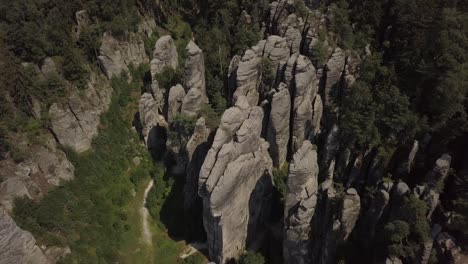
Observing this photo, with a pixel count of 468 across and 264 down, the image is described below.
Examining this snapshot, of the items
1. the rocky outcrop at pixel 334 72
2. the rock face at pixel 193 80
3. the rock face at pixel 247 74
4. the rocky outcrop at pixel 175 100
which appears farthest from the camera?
the rocky outcrop at pixel 175 100

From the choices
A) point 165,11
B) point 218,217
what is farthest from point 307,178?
point 165,11

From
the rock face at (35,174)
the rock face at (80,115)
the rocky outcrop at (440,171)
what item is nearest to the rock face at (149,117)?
the rock face at (80,115)

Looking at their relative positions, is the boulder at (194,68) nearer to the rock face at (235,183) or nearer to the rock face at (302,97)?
the rock face at (235,183)

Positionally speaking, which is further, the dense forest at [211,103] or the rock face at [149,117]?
the rock face at [149,117]

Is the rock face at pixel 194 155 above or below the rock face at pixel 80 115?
below

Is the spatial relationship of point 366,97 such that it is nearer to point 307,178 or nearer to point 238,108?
point 307,178

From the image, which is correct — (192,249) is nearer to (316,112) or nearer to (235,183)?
(235,183)

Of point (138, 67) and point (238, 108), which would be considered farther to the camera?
point (138, 67)
